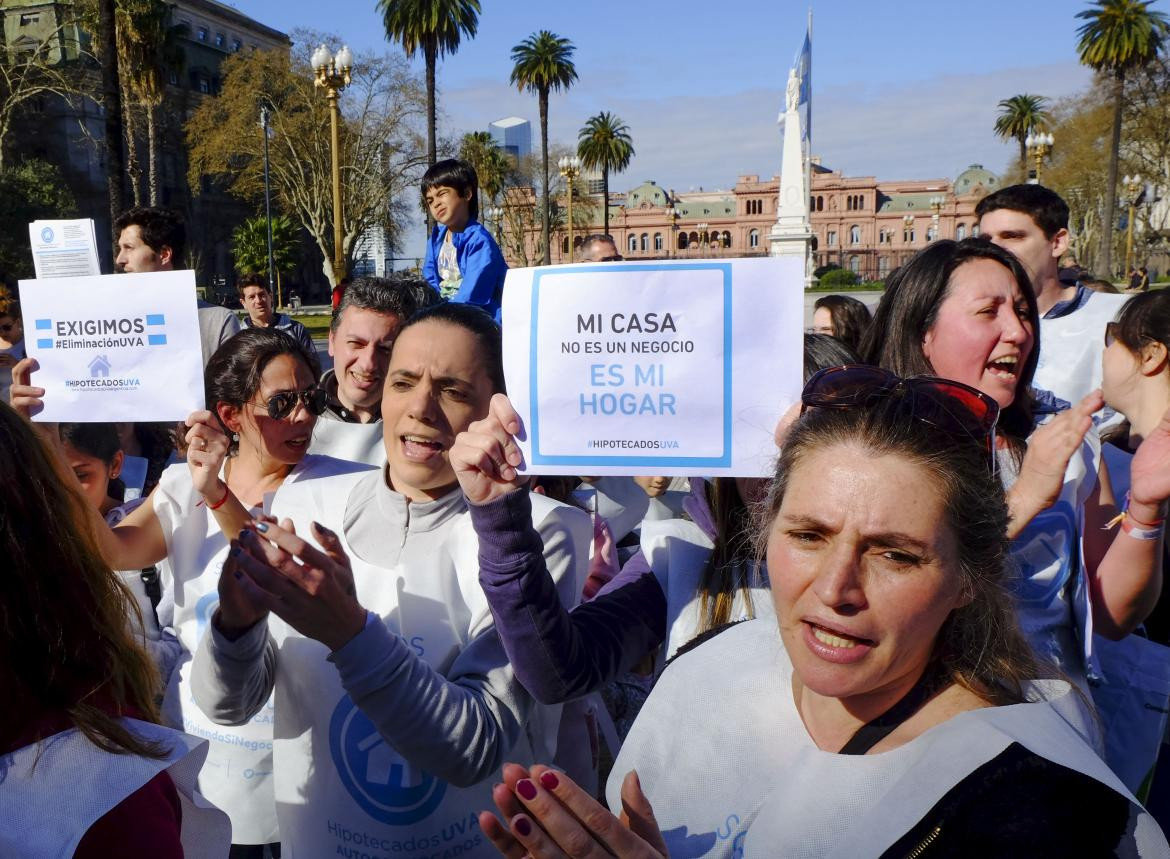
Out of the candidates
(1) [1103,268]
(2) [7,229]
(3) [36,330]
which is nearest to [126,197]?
(3) [36,330]

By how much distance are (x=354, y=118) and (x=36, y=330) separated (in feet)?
Answer: 135

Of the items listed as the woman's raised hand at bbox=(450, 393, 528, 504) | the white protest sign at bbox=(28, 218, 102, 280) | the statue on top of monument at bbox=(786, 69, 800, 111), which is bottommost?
the woman's raised hand at bbox=(450, 393, 528, 504)

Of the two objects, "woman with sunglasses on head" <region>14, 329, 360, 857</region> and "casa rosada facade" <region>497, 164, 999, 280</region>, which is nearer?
"woman with sunglasses on head" <region>14, 329, 360, 857</region>

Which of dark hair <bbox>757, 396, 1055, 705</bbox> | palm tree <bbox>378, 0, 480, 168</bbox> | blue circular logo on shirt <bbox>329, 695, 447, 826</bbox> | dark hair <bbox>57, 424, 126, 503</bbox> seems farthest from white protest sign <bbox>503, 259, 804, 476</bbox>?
palm tree <bbox>378, 0, 480, 168</bbox>

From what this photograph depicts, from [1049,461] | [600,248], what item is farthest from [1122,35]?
[1049,461]

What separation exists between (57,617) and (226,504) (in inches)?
45.3

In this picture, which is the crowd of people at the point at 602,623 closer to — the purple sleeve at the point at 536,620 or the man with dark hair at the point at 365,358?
the purple sleeve at the point at 536,620

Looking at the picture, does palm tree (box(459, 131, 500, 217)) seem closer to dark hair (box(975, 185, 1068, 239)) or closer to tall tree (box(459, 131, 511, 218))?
tall tree (box(459, 131, 511, 218))

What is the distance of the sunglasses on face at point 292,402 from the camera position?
9.98ft

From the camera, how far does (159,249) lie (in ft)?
15.4

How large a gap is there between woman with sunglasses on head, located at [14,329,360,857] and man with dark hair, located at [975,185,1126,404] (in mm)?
3361

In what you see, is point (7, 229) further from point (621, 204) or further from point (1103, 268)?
point (621, 204)

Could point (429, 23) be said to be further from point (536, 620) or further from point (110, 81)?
point (536, 620)

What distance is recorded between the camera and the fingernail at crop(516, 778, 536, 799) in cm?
130
